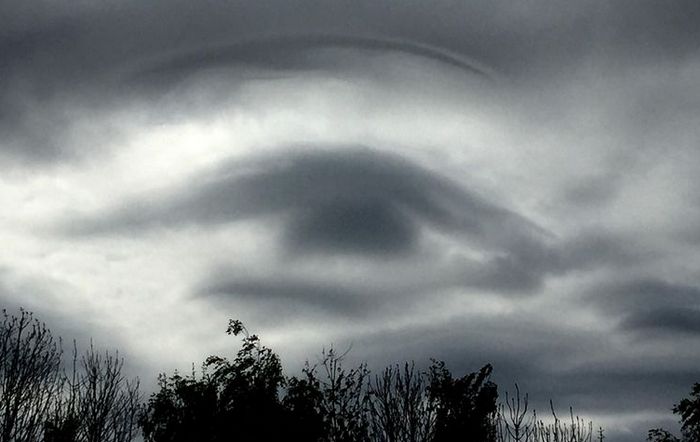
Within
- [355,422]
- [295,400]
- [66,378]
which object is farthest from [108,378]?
[355,422]

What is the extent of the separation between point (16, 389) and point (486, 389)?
23346 millimetres

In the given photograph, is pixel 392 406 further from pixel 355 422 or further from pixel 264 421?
pixel 264 421

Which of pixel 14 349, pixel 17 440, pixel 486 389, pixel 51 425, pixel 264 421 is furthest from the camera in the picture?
pixel 486 389

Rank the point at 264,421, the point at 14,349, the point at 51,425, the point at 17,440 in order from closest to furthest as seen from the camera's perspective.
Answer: the point at 17,440, the point at 14,349, the point at 51,425, the point at 264,421

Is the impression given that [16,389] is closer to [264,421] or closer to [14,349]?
[14,349]

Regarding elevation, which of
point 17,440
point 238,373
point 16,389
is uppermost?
point 238,373

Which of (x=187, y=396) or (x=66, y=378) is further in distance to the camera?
(x=187, y=396)

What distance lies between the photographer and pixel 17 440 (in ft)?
89.1

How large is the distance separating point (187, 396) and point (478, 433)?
14268mm

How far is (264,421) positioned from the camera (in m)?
36.4

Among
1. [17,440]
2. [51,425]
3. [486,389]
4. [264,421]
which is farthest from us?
[486,389]

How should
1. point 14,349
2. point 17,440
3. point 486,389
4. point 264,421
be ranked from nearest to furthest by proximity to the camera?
point 17,440 < point 14,349 < point 264,421 < point 486,389

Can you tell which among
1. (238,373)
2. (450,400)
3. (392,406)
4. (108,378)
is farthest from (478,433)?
(108,378)

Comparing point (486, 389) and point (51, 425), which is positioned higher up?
point (486, 389)
